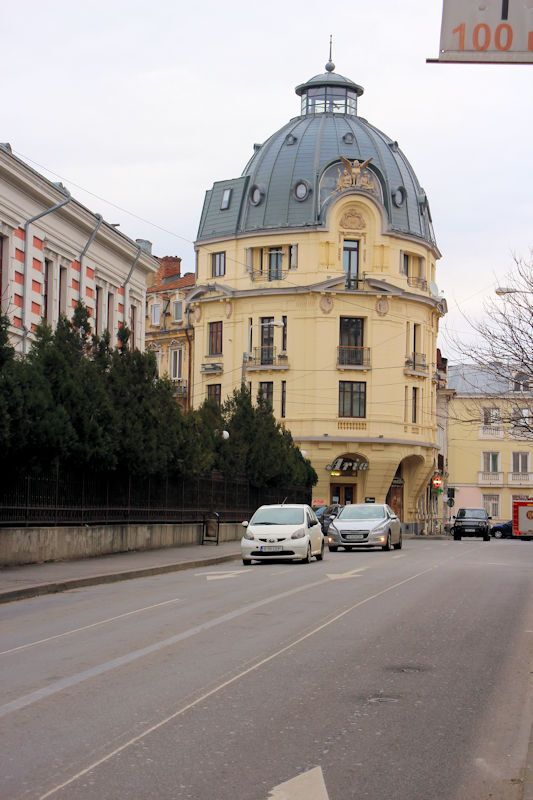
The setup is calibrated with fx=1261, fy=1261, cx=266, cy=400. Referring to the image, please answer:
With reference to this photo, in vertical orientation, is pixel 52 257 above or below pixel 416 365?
below

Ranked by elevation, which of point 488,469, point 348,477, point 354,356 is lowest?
point 348,477

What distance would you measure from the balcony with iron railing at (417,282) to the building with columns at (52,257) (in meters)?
27.4

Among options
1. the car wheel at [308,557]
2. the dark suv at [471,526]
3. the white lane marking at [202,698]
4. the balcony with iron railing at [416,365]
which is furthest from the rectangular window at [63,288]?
the balcony with iron railing at [416,365]

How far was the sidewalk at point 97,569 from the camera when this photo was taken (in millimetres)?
21188

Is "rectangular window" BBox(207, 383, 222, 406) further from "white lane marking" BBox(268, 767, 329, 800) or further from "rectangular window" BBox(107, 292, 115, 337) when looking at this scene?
"white lane marking" BBox(268, 767, 329, 800)

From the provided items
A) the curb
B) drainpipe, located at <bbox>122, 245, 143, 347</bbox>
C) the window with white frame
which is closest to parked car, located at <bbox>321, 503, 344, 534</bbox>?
drainpipe, located at <bbox>122, 245, 143, 347</bbox>

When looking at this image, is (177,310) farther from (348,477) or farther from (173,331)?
(348,477)

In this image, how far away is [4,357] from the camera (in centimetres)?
2512

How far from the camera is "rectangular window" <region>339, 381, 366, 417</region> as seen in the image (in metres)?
72.4

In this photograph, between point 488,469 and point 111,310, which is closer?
point 111,310

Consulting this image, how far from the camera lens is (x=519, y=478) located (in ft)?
328

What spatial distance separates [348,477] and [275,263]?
1315 centimetres

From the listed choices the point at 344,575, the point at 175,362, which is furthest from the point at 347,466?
the point at 344,575

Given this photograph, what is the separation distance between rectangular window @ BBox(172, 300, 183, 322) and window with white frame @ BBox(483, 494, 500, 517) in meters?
33.0
